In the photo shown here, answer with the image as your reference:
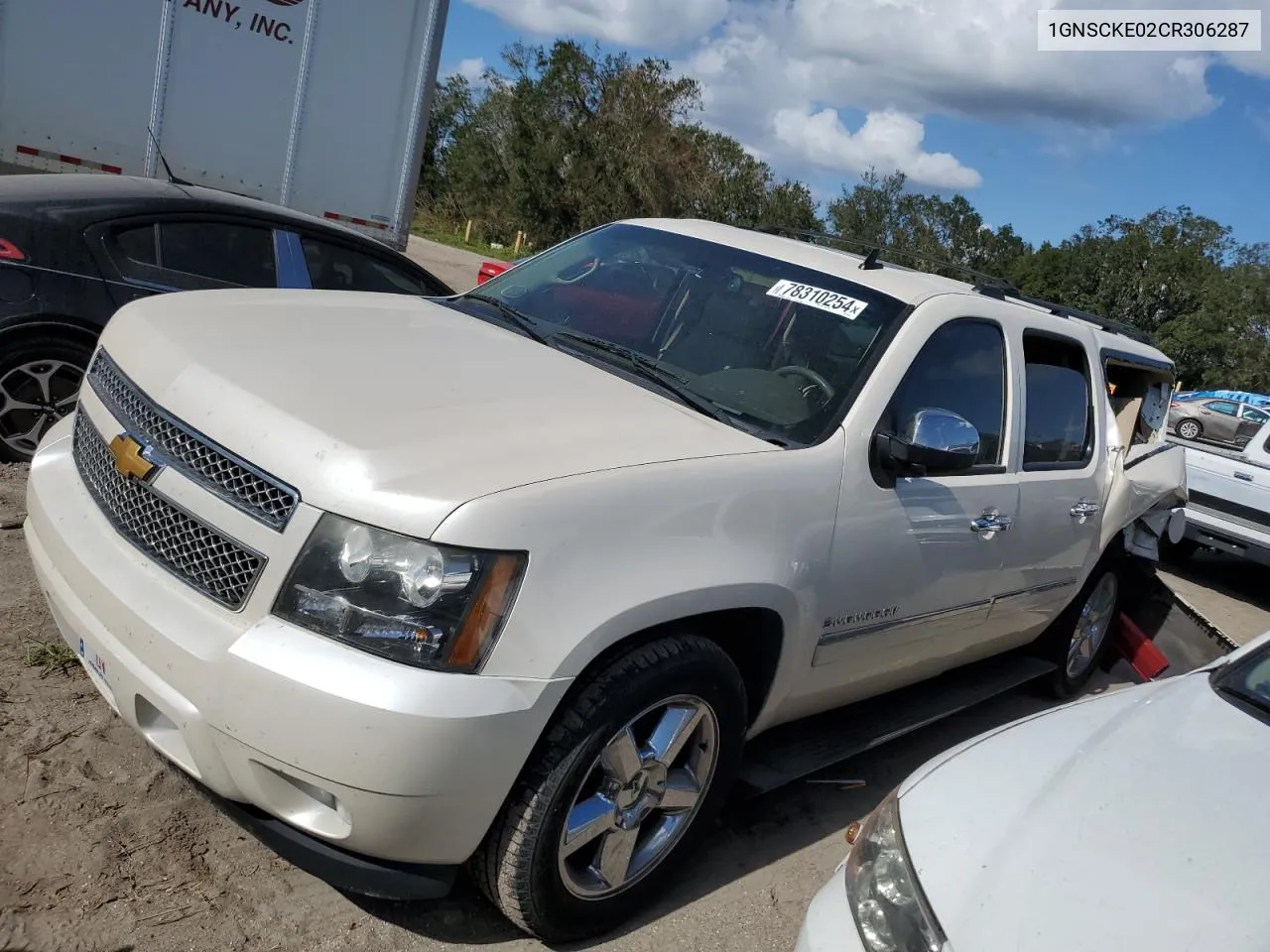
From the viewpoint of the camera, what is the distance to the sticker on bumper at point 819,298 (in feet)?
11.8

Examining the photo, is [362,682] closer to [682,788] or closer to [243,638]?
[243,638]

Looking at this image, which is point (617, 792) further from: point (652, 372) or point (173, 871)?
point (652, 372)

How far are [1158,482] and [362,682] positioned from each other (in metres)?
4.71

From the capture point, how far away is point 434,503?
7.45 feet

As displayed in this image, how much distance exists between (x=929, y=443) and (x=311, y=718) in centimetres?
192

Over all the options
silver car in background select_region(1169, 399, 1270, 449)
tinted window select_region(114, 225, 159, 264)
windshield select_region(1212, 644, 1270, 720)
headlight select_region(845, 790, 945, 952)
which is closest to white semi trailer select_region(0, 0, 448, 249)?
tinted window select_region(114, 225, 159, 264)

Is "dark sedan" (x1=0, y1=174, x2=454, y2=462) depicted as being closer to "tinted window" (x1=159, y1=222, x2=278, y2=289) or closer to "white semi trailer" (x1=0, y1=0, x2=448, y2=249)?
"tinted window" (x1=159, y1=222, x2=278, y2=289)

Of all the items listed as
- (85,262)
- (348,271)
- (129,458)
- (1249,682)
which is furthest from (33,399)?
(1249,682)

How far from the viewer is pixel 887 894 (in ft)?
7.07

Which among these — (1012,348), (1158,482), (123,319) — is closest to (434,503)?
(123,319)

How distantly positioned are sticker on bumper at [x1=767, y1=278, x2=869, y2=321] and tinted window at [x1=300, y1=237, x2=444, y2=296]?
2.98 meters

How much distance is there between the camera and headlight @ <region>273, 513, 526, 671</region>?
2275 millimetres

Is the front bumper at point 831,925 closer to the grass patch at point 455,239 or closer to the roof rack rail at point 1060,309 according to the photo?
the roof rack rail at point 1060,309

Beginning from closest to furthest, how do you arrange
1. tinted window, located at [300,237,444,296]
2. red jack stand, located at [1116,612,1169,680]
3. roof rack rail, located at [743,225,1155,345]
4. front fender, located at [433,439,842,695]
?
front fender, located at [433,439,842,695] < roof rack rail, located at [743,225,1155,345] < red jack stand, located at [1116,612,1169,680] < tinted window, located at [300,237,444,296]
